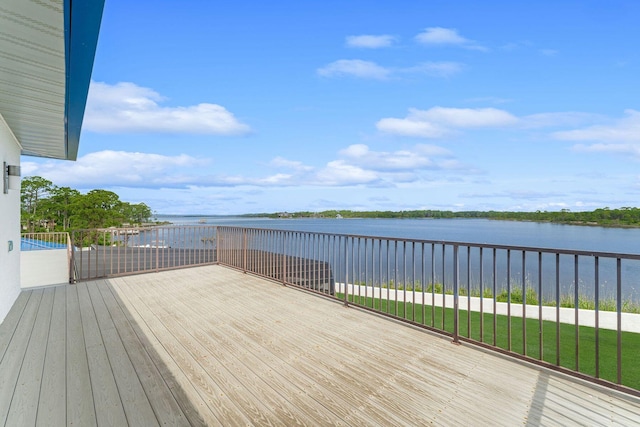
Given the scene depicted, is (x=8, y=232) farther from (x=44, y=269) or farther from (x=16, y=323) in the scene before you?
(x=44, y=269)

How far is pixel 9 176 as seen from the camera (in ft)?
14.4

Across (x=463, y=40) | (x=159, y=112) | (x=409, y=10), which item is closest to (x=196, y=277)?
(x=409, y=10)

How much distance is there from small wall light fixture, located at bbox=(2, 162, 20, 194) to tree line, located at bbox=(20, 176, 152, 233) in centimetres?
2403

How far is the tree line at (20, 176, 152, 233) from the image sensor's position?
962 inches

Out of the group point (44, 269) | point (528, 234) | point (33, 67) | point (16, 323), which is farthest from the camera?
point (528, 234)

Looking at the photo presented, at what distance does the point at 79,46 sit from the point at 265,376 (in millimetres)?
2721

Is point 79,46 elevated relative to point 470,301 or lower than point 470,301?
elevated

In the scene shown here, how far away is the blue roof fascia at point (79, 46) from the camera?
174 cm

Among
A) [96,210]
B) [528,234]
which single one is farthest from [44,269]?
[528,234]

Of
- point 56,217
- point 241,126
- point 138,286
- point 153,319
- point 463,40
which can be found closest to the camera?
point 153,319

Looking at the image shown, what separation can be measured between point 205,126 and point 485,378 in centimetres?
1783

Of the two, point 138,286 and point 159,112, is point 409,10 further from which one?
point 159,112

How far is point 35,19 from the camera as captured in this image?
1.91 meters

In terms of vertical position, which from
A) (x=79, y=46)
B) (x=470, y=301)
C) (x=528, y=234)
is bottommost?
(x=528, y=234)
